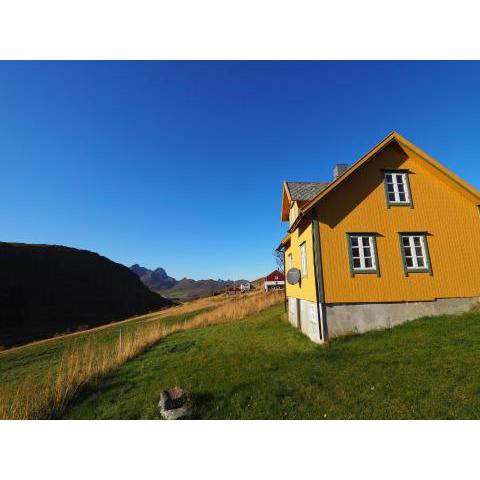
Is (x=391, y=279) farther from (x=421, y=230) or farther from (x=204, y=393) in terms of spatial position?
(x=204, y=393)

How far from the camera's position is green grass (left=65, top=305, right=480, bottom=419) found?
17.9ft

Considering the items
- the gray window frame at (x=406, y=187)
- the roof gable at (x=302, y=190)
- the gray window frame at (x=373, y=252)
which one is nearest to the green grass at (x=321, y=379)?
the gray window frame at (x=373, y=252)

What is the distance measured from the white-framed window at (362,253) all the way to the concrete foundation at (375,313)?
157 cm

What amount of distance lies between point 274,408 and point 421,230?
10.3 m

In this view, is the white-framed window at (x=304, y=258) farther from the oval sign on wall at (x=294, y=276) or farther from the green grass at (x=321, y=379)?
the green grass at (x=321, y=379)

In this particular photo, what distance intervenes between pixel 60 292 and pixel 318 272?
75.4 m

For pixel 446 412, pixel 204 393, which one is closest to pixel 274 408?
pixel 204 393

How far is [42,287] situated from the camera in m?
63.7

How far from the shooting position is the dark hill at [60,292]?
49.4 m

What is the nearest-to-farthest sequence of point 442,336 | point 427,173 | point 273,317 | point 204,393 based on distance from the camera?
point 204,393
point 442,336
point 427,173
point 273,317

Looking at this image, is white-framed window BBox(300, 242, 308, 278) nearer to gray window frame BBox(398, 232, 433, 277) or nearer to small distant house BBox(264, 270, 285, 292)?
gray window frame BBox(398, 232, 433, 277)

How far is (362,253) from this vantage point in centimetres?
1088

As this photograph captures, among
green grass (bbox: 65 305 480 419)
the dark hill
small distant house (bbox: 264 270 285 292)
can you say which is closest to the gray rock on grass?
green grass (bbox: 65 305 480 419)
